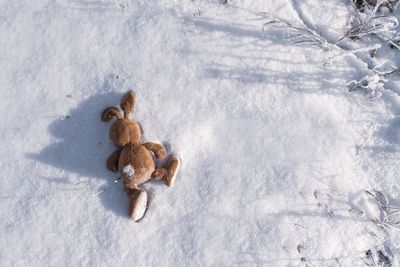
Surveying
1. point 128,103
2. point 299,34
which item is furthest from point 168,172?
point 299,34

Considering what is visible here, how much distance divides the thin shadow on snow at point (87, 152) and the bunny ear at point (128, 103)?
0.22 feet

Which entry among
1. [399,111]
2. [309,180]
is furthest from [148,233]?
[399,111]

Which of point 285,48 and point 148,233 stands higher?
point 285,48

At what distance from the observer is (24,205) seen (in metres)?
2.79

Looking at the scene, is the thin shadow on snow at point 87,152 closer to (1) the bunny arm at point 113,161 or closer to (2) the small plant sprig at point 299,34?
(1) the bunny arm at point 113,161

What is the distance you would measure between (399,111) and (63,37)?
7.16 ft

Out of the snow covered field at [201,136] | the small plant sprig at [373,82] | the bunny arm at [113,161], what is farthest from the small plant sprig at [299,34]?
the bunny arm at [113,161]

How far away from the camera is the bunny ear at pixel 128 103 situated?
2762 millimetres

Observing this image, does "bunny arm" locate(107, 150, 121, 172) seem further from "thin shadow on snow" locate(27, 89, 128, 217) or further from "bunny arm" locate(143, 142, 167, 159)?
"bunny arm" locate(143, 142, 167, 159)

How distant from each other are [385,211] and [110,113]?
1.79 meters

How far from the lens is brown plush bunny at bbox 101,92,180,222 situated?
8.57 ft

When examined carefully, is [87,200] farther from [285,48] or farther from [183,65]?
[285,48]

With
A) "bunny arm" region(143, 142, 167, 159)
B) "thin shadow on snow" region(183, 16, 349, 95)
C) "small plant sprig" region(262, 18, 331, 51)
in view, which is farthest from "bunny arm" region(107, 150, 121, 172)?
"small plant sprig" region(262, 18, 331, 51)

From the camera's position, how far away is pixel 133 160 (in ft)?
8.54
